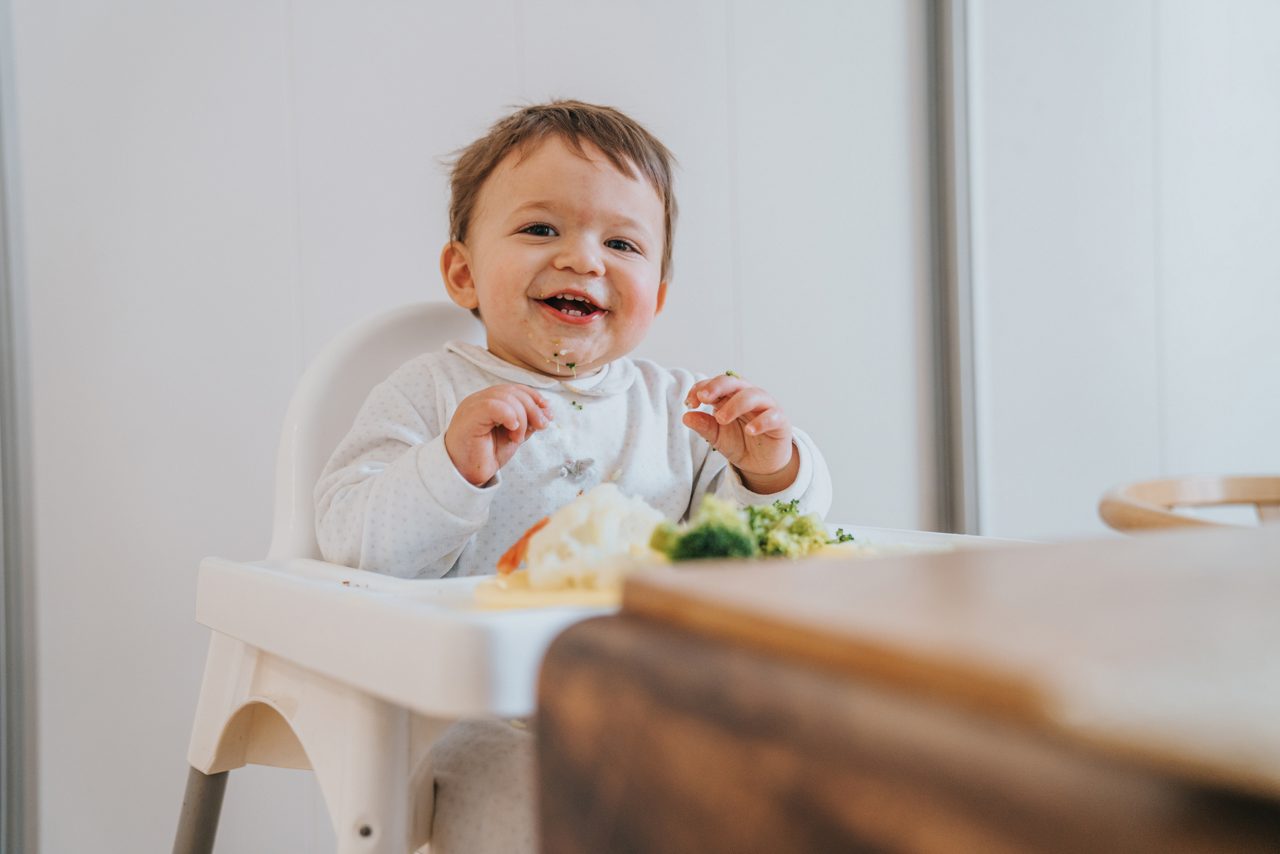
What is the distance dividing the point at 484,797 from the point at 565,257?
0.54 meters

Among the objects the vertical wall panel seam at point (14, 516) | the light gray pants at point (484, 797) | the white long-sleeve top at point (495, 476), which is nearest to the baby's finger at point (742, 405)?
the white long-sleeve top at point (495, 476)

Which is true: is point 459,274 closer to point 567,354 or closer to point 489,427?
point 567,354

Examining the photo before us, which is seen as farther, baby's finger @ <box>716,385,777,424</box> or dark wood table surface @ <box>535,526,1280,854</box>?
baby's finger @ <box>716,385,777,424</box>

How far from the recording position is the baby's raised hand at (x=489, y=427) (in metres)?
0.75

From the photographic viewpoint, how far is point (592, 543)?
1.82 ft

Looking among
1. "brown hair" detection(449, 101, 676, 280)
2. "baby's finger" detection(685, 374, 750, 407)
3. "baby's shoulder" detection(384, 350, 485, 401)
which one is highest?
"brown hair" detection(449, 101, 676, 280)

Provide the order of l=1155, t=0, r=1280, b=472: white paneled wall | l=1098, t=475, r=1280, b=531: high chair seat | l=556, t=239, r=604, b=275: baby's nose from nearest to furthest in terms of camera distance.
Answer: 1. l=1098, t=475, r=1280, b=531: high chair seat
2. l=556, t=239, r=604, b=275: baby's nose
3. l=1155, t=0, r=1280, b=472: white paneled wall

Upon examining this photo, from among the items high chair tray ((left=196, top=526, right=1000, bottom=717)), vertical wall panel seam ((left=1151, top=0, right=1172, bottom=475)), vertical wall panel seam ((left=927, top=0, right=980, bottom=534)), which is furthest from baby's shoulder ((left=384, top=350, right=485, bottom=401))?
vertical wall panel seam ((left=1151, top=0, right=1172, bottom=475))

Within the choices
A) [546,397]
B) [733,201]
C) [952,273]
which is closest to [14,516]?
[546,397]

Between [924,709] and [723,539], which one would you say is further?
[723,539]

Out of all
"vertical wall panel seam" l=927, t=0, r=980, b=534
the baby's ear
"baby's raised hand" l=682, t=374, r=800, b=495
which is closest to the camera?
"baby's raised hand" l=682, t=374, r=800, b=495

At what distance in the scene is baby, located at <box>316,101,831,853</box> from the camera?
0.80 m

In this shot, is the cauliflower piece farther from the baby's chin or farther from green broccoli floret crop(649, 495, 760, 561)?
the baby's chin

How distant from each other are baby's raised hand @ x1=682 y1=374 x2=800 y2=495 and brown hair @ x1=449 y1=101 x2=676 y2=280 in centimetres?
27
